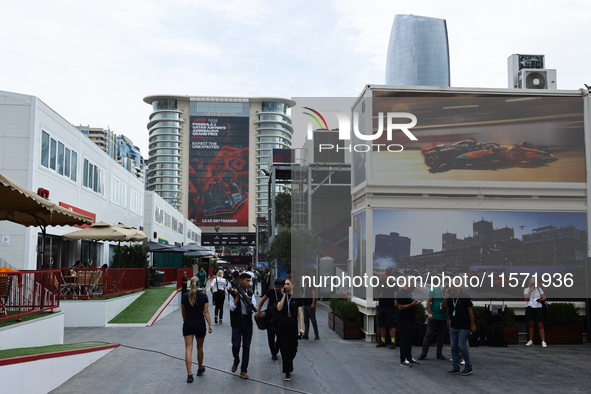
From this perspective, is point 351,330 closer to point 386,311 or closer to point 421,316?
point 386,311

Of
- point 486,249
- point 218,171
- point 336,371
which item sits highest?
point 218,171

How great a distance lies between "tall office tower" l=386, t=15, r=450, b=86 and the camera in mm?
136625

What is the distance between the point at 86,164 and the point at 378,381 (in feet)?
72.5

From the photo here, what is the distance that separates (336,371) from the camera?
952cm

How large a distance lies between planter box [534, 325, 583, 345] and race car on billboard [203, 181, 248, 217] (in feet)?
468

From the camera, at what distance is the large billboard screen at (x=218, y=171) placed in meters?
153

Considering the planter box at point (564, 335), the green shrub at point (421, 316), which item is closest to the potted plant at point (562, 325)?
the planter box at point (564, 335)

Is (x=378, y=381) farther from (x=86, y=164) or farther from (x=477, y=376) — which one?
(x=86, y=164)

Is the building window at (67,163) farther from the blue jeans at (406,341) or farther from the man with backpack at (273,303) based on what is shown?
the blue jeans at (406,341)

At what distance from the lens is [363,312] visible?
13.2m

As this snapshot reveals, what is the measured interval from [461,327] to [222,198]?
147 metres

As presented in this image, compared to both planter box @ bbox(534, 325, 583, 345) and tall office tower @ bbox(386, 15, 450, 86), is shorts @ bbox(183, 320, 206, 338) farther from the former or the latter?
tall office tower @ bbox(386, 15, 450, 86)

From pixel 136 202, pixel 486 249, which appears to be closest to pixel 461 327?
pixel 486 249

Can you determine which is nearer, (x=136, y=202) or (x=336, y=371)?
(x=336, y=371)
